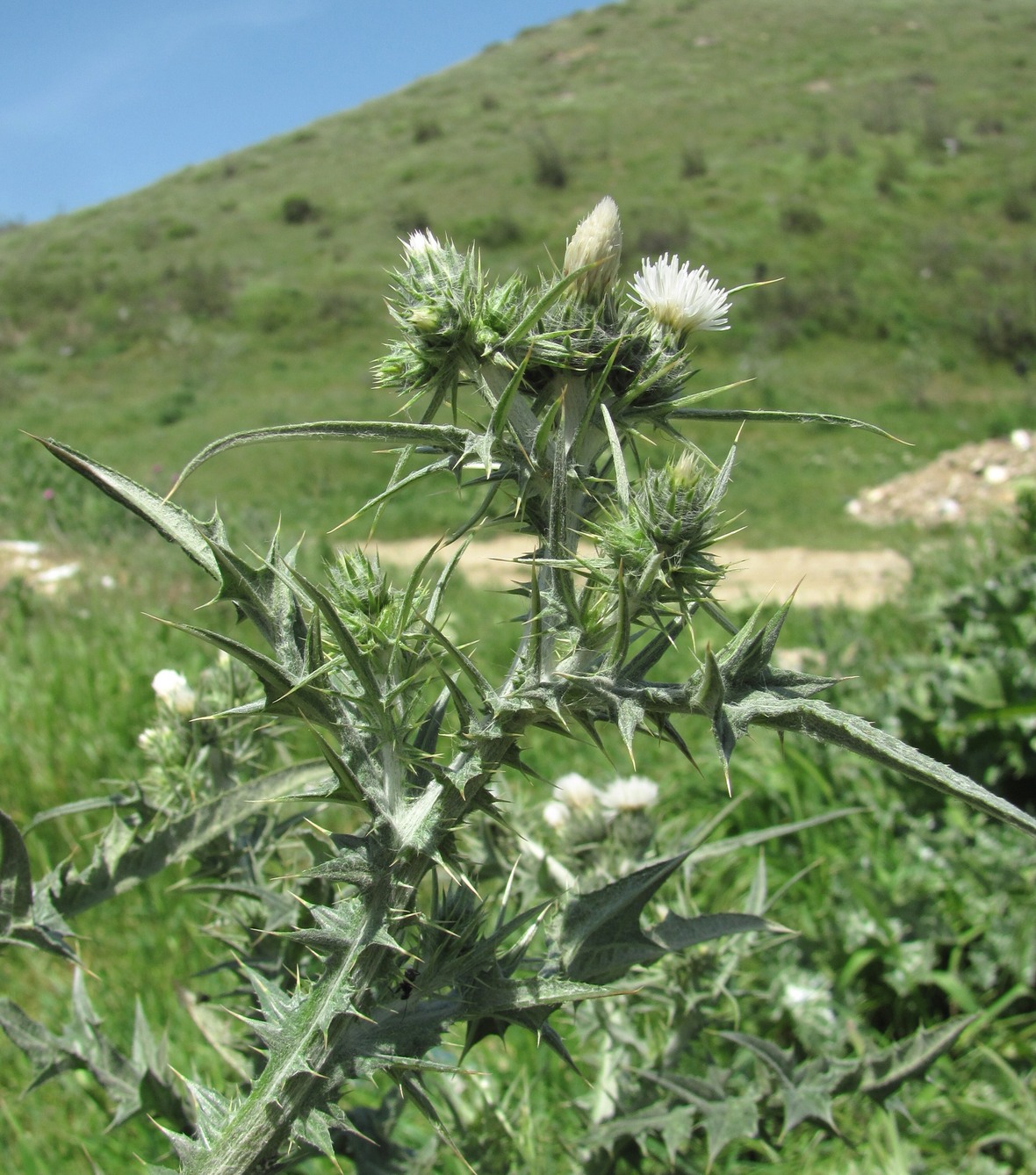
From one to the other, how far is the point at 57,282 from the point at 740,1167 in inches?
1294

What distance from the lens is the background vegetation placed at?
2.93 meters

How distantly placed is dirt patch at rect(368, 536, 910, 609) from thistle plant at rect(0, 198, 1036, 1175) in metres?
6.35

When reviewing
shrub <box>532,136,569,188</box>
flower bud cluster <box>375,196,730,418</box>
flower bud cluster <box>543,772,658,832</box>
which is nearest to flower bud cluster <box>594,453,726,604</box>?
flower bud cluster <box>375,196,730,418</box>

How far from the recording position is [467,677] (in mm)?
1117

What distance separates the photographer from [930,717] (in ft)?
12.7

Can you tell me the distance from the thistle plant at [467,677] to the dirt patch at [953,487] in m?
11.5

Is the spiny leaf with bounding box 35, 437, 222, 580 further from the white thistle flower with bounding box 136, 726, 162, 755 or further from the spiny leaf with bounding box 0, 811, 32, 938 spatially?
the white thistle flower with bounding box 136, 726, 162, 755

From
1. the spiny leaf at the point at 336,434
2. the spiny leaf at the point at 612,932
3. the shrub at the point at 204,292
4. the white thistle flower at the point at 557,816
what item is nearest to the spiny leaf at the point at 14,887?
the spiny leaf at the point at 336,434

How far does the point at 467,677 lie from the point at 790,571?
10.4 meters

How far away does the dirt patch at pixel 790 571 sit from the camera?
8.82m

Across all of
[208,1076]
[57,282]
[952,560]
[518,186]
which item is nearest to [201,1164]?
[208,1076]

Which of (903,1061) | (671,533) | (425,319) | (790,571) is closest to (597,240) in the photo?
(425,319)

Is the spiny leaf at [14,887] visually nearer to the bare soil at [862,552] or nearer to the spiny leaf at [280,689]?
the spiny leaf at [280,689]

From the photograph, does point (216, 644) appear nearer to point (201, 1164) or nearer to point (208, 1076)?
point (201, 1164)
